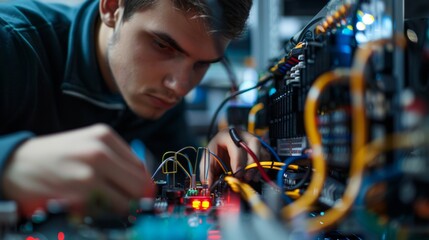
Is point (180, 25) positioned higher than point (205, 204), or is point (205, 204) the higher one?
point (180, 25)

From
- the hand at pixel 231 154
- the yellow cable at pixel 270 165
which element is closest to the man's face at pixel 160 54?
the hand at pixel 231 154

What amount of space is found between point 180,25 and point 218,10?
157 mm

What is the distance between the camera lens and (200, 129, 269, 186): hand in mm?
998

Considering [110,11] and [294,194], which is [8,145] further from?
[110,11]

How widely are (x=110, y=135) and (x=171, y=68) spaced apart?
695 millimetres

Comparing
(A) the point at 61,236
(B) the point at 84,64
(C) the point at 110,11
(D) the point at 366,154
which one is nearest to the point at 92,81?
(B) the point at 84,64

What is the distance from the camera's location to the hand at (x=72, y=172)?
0.47 metres

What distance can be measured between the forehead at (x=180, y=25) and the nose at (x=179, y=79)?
6 centimetres

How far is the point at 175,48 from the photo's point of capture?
113 centimetres

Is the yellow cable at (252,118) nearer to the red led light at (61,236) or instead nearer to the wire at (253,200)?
the wire at (253,200)

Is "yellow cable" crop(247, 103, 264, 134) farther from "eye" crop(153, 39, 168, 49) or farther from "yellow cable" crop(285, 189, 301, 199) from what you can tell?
"yellow cable" crop(285, 189, 301, 199)

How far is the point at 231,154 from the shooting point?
105cm

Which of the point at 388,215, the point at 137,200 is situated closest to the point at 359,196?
the point at 388,215

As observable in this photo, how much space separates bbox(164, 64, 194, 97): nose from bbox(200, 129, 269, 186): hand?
8.4 inches
